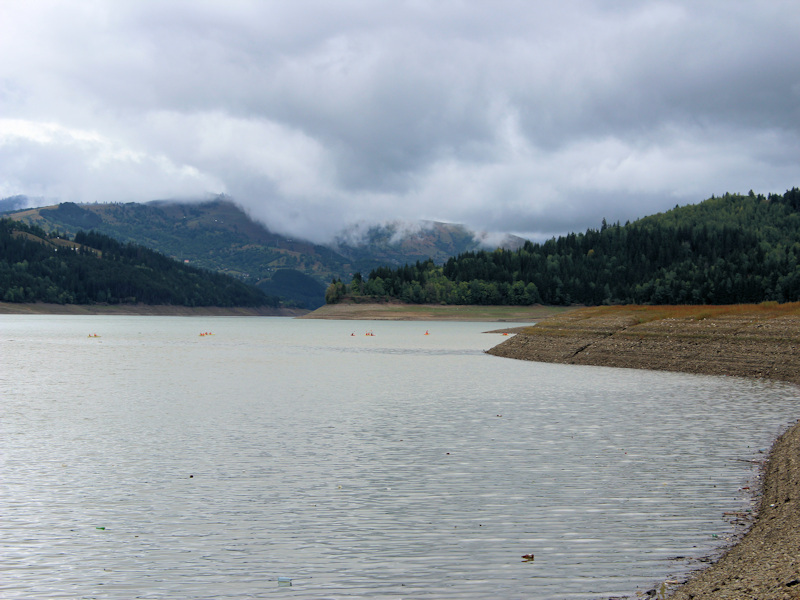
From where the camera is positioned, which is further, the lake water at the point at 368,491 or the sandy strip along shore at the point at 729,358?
the lake water at the point at 368,491

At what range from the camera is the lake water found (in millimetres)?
12297

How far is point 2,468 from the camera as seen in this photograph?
20953mm

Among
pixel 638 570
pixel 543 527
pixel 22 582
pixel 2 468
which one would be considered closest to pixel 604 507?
pixel 543 527

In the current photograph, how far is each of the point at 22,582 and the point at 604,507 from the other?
1232 centimetres

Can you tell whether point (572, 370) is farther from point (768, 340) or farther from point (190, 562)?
point (190, 562)

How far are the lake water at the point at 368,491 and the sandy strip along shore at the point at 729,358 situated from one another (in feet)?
3.05

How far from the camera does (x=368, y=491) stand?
18469mm

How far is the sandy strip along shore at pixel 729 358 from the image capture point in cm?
1108

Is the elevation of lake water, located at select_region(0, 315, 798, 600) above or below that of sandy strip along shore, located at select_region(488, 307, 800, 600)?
below

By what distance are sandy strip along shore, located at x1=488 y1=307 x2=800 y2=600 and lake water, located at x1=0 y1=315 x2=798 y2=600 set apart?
930 millimetres

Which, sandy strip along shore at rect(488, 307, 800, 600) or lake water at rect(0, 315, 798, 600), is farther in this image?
lake water at rect(0, 315, 798, 600)

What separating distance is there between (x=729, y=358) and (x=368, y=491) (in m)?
45.5

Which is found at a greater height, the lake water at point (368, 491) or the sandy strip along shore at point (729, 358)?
the sandy strip along shore at point (729, 358)

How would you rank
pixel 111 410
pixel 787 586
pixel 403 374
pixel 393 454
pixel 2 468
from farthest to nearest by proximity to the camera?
pixel 403 374, pixel 111 410, pixel 393 454, pixel 2 468, pixel 787 586
